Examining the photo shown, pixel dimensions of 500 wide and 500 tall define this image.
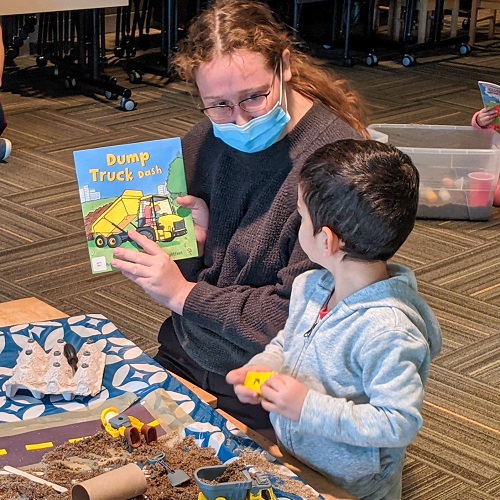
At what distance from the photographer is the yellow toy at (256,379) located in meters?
1.40

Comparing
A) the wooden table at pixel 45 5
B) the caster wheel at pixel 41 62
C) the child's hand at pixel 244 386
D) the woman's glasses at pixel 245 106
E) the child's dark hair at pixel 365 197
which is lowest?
the caster wheel at pixel 41 62

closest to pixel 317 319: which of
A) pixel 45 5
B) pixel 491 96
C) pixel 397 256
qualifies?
pixel 397 256

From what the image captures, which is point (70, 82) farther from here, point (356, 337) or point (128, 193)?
point (356, 337)

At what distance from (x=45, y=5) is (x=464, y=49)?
323 cm

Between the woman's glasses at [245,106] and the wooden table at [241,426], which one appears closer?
the wooden table at [241,426]

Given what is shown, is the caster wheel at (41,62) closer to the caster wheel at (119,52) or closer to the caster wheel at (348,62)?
the caster wheel at (119,52)

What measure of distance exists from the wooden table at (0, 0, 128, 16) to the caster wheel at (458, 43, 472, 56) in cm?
278

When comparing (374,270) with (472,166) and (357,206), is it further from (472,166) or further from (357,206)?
(472,166)

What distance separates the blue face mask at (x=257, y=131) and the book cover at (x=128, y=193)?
10 cm

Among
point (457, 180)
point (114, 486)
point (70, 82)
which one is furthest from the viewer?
point (70, 82)

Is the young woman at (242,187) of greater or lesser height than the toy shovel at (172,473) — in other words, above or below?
above

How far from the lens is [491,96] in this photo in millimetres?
3521

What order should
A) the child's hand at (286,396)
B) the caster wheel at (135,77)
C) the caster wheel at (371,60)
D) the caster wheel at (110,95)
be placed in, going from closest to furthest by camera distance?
1. the child's hand at (286,396)
2. the caster wheel at (110,95)
3. the caster wheel at (135,77)
4. the caster wheel at (371,60)

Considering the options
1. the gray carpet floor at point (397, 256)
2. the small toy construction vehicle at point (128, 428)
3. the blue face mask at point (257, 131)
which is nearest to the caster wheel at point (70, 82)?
the gray carpet floor at point (397, 256)
